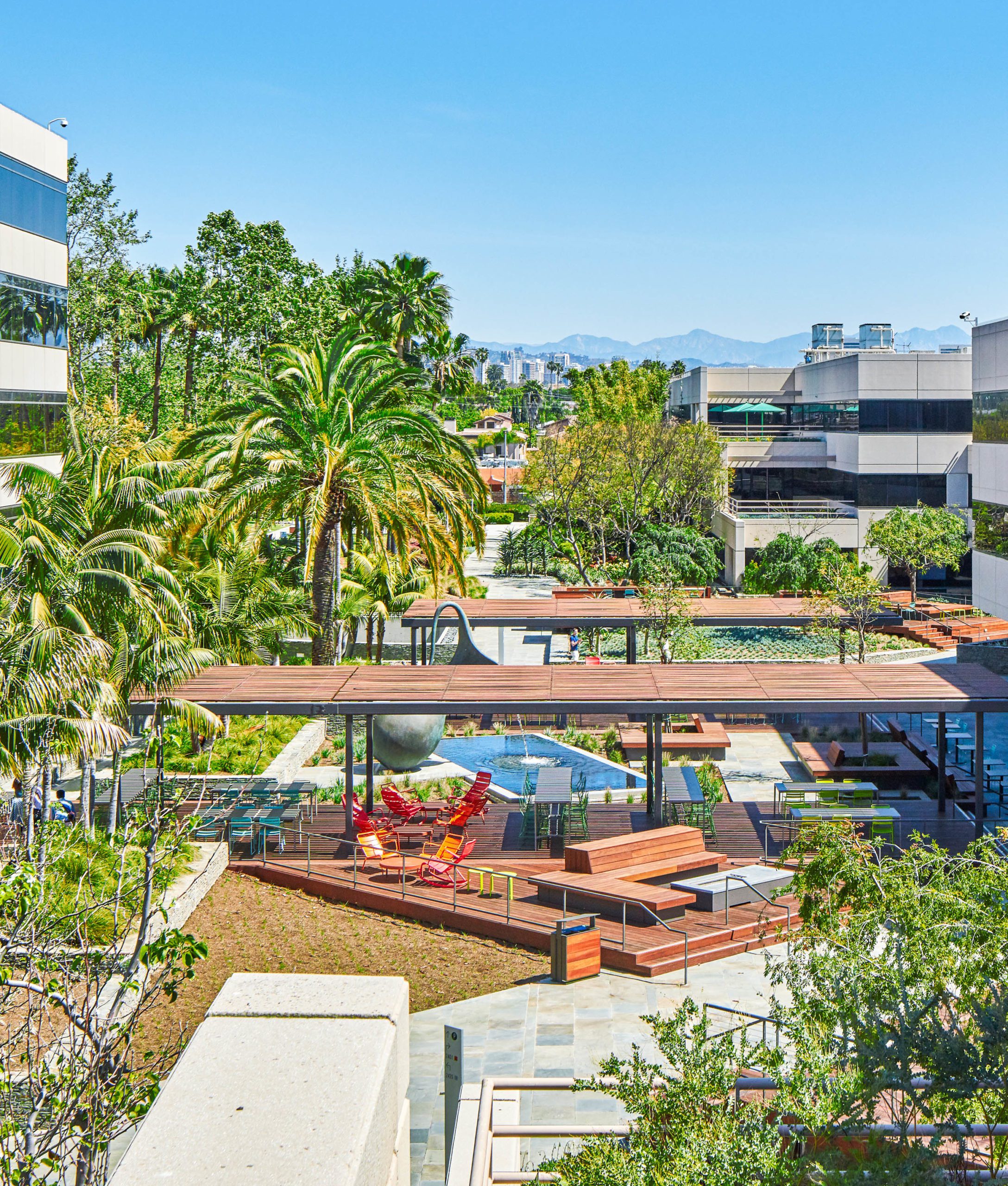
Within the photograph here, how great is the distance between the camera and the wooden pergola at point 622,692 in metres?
19.8

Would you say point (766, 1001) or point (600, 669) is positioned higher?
point (600, 669)

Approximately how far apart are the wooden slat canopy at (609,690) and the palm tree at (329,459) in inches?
186

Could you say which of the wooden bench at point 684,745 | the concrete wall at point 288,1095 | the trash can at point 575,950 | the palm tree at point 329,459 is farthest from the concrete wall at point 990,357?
the concrete wall at point 288,1095

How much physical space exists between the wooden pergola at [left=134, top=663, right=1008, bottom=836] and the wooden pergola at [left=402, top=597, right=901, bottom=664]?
19.4 ft

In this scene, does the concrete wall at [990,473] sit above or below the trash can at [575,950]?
above

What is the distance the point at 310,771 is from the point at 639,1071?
20.3m

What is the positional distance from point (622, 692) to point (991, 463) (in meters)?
16.1

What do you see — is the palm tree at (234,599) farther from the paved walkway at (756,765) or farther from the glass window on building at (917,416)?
the glass window on building at (917,416)

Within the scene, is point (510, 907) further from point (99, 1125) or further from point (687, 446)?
point (687, 446)

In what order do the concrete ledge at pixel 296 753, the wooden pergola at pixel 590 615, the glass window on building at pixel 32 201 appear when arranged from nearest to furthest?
the concrete ledge at pixel 296 753, the glass window on building at pixel 32 201, the wooden pergola at pixel 590 615

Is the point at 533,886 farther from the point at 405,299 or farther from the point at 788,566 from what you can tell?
the point at 405,299

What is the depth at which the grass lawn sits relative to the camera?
14.6 m

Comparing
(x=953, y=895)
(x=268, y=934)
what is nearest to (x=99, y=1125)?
(x=953, y=895)

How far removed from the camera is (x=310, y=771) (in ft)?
86.7
